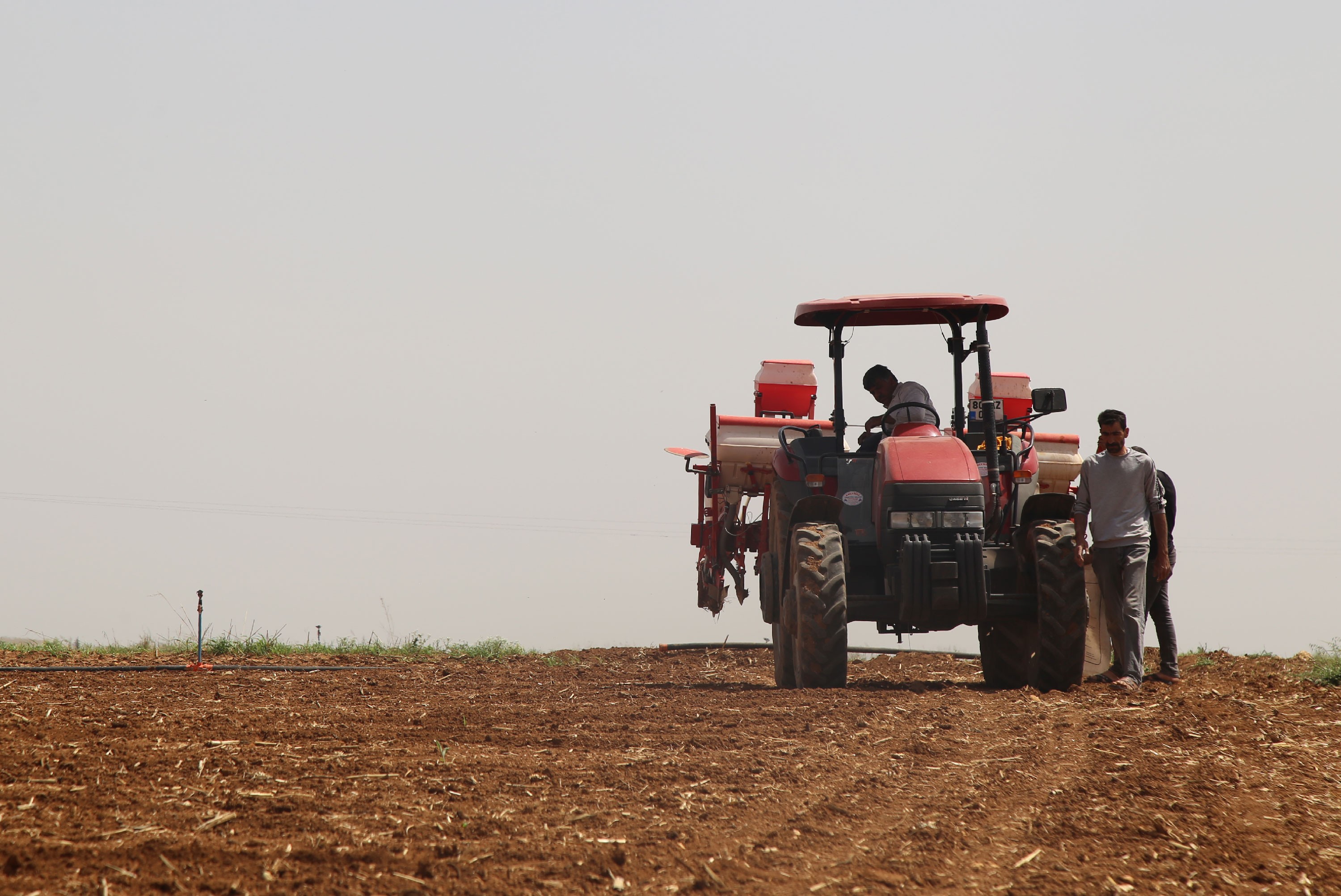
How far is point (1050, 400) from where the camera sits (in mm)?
7531

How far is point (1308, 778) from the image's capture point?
190 inches

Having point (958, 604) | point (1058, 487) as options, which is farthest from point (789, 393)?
point (958, 604)

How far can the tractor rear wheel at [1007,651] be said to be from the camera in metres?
8.61

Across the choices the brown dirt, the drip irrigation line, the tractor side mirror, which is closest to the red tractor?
the tractor side mirror

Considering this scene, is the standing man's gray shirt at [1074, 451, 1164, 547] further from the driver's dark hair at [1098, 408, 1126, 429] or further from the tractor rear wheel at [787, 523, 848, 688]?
the tractor rear wheel at [787, 523, 848, 688]

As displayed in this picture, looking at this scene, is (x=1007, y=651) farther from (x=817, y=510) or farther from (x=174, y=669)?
(x=174, y=669)

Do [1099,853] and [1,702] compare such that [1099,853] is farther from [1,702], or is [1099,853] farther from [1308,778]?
[1,702]

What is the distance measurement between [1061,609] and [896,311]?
2.58 metres

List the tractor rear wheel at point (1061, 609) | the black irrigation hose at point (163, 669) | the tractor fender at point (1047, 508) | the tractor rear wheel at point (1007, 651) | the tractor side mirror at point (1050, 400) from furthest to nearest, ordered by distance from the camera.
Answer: the black irrigation hose at point (163, 669)
the tractor rear wheel at point (1007, 651)
the tractor fender at point (1047, 508)
the tractor rear wheel at point (1061, 609)
the tractor side mirror at point (1050, 400)

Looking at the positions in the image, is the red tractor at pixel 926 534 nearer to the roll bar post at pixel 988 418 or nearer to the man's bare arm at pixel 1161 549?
the roll bar post at pixel 988 418

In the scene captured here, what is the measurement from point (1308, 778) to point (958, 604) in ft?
10.1

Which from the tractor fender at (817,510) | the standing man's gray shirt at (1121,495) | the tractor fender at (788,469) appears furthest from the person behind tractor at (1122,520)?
the tractor fender at (788,469)

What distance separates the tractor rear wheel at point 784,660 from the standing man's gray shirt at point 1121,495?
230cm

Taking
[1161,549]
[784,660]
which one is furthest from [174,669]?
[1161,549]
